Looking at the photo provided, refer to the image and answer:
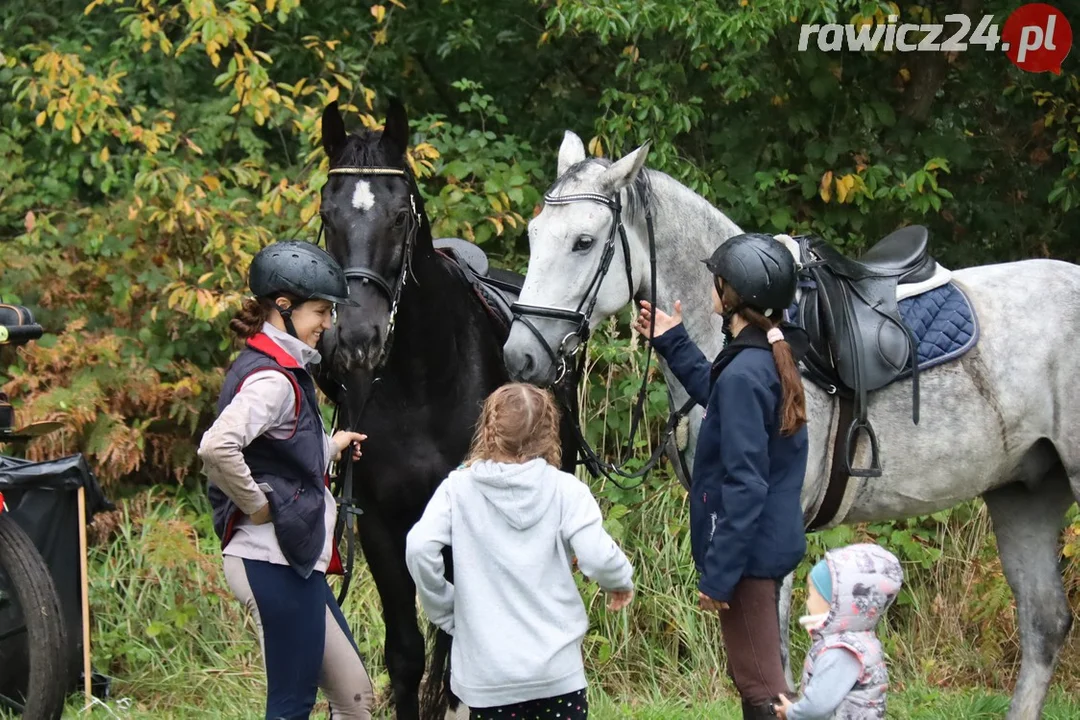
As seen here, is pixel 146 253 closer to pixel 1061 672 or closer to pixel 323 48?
pixel 323 48

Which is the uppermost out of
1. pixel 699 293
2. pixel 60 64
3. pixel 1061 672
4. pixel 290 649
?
pixel 60 64

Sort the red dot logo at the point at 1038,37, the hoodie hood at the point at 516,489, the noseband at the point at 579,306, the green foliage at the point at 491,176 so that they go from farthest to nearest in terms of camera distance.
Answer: the red dot logo at the point at 1038,37 → the green foliage at the point at 491,176 → the noseband at the point at 579,306 → the hoodie hood at the point at 516,489

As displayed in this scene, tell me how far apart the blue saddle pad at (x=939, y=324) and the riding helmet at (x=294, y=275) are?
2134 mm

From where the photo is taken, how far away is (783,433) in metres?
3.50

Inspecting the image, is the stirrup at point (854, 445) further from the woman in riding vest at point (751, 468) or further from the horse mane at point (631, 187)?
the horse mane at point (631, 187)

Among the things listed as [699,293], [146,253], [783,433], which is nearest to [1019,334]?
[699,293]

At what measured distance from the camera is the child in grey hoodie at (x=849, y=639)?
294cm

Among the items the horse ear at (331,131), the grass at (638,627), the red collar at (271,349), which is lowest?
the grass at (638,627)

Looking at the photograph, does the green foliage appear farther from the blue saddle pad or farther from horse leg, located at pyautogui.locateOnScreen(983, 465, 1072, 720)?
the blue saddle pad

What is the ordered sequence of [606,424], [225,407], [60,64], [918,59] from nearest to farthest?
[225,407]
[606,424]
[60,64]
[918,59]

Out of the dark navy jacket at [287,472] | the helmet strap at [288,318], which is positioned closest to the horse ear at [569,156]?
the helmet strap at [288,318]

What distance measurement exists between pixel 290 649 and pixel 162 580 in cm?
305

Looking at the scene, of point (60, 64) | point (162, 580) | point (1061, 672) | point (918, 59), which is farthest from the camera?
point (918, 59)

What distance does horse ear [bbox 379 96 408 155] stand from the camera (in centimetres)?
439
